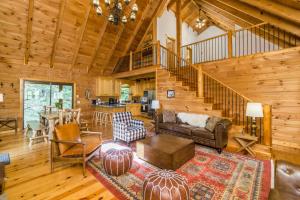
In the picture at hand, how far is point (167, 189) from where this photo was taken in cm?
166

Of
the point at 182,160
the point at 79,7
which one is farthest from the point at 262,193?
the point at 79,7

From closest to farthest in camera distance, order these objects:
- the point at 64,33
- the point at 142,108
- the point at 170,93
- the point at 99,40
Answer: the point at 64,33, the point at 170,93, the point at 99,40, the point at 142,108

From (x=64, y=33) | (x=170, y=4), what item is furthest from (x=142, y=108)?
(x=170, y=4)

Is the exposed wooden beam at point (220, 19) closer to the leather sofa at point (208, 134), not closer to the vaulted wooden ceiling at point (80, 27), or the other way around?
the vaulted wooden ceiling at point (80, 27)

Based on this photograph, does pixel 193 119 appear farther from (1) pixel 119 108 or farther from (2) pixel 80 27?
(2) pixel 80 27

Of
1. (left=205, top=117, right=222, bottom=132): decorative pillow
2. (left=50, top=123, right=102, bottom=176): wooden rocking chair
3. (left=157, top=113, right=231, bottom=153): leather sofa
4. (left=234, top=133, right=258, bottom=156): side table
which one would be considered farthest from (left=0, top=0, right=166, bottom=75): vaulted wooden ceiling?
(left=234, top=133, right=258, bottom=156): side table

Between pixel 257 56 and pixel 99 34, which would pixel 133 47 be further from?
pixel 257 56

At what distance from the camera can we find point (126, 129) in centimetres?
402

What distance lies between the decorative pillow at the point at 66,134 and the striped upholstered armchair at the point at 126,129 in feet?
3.81

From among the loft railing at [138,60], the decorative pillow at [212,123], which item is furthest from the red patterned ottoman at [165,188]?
the loft railing at [138,60]

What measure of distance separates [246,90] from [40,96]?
7.81 m

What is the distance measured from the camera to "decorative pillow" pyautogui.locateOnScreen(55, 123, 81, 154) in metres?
2.74

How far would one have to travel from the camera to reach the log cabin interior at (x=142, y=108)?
231 cm

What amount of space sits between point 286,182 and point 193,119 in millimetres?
3259
